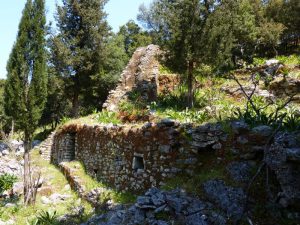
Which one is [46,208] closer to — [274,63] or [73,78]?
[73,78]

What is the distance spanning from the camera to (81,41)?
72.1ft

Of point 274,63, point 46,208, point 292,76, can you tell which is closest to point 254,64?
point 274,63

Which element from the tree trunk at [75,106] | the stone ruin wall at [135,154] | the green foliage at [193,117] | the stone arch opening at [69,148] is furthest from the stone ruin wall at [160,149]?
the tree trunk at [75,106]

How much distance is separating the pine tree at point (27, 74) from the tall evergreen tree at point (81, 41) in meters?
7.73

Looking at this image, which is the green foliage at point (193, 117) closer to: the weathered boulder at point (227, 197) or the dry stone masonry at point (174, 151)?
the dry stone masonry at point (174, 151)

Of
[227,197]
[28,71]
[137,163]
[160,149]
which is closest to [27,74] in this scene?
[28,71]

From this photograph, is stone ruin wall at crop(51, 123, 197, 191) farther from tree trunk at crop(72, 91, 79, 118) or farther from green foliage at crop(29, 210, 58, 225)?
tree trunk at crop(72, 91, 79, 118)

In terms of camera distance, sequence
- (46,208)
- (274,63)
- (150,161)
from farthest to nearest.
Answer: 1. (274,63)
2. (46,208)
3. (150,161)

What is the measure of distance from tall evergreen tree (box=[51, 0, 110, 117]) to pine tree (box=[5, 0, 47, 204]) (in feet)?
25.4

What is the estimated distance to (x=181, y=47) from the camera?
570 inches

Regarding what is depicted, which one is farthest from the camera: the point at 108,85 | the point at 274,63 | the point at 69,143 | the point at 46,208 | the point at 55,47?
the point at 108,85

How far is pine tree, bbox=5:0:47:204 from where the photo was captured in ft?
42.4

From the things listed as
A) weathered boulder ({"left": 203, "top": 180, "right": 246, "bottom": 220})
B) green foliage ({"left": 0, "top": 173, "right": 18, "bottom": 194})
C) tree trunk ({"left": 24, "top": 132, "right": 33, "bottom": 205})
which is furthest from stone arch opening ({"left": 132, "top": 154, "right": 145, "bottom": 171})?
green foliage ({"left": 0, "top": 173, "right": 18, "bottom": 194})

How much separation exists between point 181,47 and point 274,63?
7.07 meters
